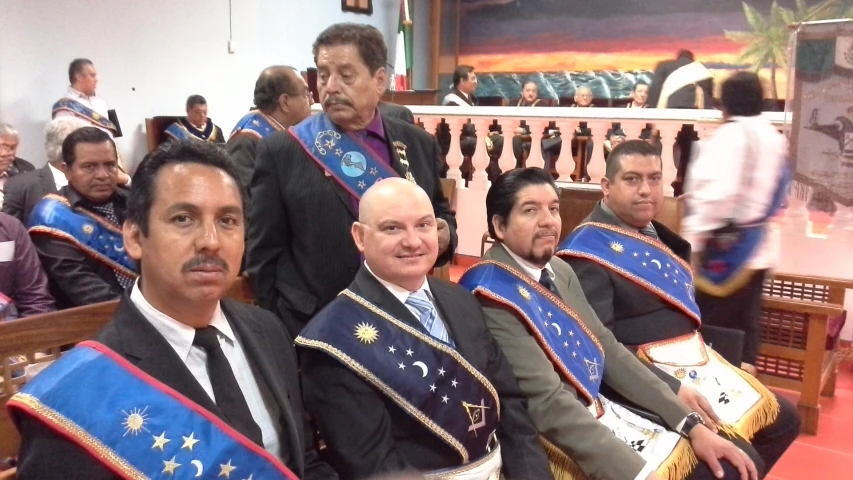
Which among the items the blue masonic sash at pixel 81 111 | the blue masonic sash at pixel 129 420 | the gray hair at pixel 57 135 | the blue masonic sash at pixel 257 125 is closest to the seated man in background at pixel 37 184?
the gray hair at pixel 57 135

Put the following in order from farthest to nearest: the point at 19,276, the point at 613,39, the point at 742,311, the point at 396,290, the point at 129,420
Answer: the point at 613,39 < the point at 742,311 < the point at 19,276 < the point at 396,290 < the point at 129,420

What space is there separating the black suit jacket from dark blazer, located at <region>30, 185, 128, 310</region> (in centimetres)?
119

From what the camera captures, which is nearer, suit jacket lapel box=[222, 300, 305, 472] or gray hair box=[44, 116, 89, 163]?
suit jacket lapel box=[222, 300, 305, 472]

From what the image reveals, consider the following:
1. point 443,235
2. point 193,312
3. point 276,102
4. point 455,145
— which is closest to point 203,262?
point 193,312

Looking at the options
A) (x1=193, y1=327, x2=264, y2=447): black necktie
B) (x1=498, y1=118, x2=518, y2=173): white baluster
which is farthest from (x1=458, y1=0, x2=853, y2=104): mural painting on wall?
(x1=193, y1=327, x2=264, y2=447): black necktie

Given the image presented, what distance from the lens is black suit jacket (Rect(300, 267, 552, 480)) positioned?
165 centimetres

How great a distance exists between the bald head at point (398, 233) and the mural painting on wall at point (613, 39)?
7916mm

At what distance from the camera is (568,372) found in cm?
212

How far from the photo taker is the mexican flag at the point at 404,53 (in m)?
10.5

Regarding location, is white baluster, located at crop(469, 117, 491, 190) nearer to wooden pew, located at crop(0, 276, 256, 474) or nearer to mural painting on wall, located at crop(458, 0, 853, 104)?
wooden pew, located at crop(0, 276, 256, 474)

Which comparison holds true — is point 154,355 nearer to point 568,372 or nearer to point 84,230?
point 568,372

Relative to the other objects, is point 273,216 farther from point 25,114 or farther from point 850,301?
point 25,114

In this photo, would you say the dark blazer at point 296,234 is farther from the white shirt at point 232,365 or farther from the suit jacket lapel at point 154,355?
→ the suit jacket lapel at point 154,355

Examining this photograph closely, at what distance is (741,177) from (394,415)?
1.87m
